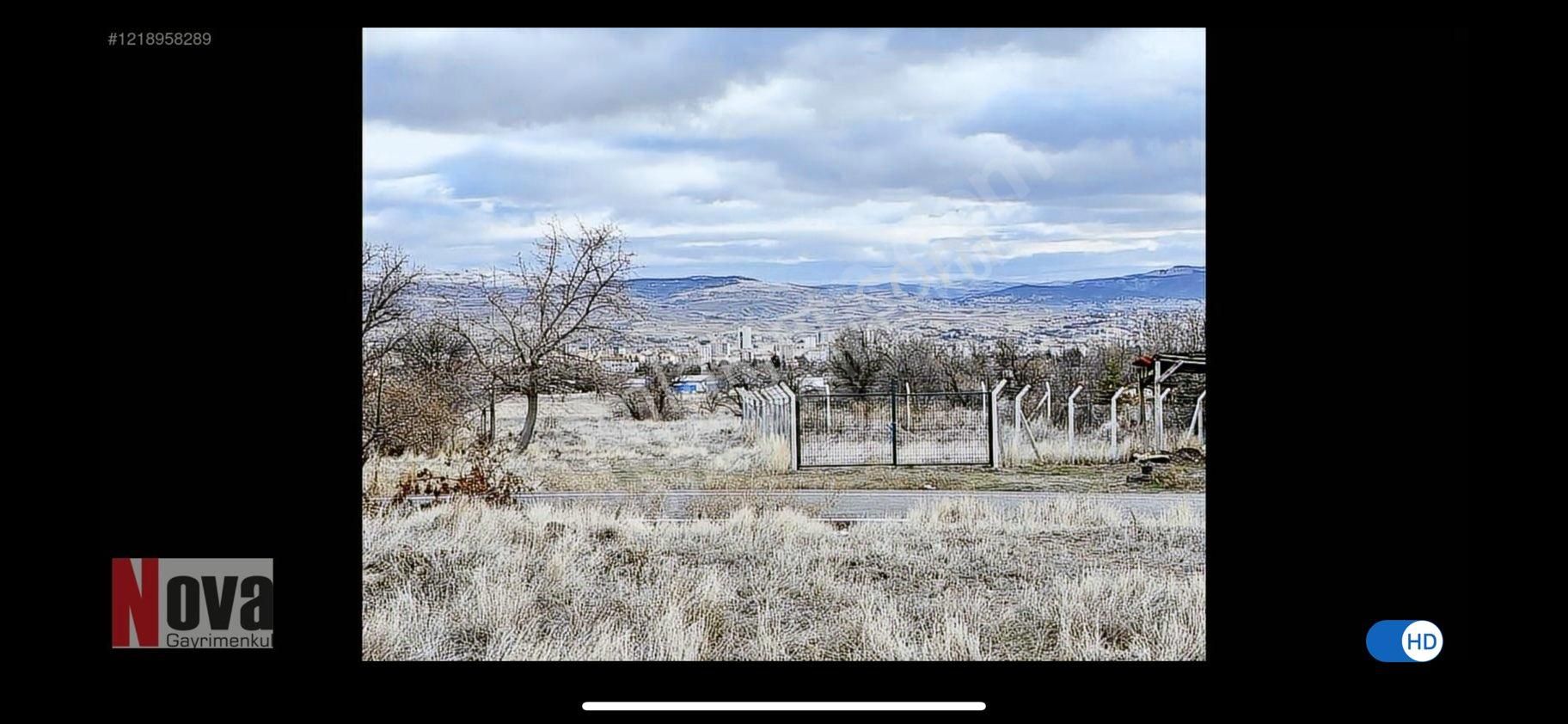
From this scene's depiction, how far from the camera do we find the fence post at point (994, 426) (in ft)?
19.2

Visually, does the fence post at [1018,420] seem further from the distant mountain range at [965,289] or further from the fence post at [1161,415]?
the distant mountain range at [965,289]

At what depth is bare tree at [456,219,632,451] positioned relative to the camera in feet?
15.7

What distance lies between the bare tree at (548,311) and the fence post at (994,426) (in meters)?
2.03

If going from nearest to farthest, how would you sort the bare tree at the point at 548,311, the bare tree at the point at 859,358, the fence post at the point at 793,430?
the bare tree at the point at 548,311, the bare tree at the point at 859,358, the fence post at the point at 793,430

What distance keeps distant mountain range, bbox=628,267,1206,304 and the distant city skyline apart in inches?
2.7

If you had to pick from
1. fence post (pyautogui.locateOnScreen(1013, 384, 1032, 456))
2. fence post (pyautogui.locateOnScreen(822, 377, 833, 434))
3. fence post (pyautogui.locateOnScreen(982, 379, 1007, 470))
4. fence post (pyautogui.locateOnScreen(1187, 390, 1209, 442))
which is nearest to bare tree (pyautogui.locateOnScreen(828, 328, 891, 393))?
fence post (pyautogui.locateOnScreen(822, 377, 833, 434))

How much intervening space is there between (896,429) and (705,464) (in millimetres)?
1179

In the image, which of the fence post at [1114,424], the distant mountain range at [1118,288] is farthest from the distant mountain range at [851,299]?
the fence post at [1114,424]
